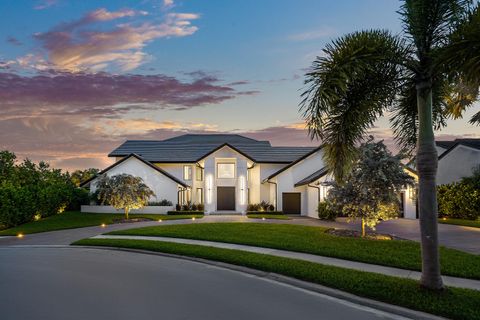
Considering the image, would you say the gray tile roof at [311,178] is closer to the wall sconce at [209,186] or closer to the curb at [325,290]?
the wall sconce at [209,186]

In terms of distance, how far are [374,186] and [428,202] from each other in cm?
976

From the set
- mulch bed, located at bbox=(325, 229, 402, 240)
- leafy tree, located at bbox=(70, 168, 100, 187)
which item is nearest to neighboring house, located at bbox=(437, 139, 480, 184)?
mulch bed, located at bbox=(325, 229, 402, 240)

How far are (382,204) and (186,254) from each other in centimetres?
915

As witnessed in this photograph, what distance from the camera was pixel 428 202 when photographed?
29.9 ft

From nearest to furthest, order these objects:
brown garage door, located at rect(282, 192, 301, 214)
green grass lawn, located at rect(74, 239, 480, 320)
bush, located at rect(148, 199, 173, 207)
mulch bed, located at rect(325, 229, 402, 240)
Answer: green grass lawn, located at rect(74, 239, 480, 320)
mulch bed, located at rect(325, 229, 402, 240)
bush, located at rect(148, 199, 173, 207)
brown garage door, located at rect(282, 192, 301, 214)

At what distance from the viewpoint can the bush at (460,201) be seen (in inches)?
1144

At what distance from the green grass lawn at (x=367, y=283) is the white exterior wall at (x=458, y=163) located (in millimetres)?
26678

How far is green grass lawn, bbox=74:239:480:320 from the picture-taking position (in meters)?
8.16

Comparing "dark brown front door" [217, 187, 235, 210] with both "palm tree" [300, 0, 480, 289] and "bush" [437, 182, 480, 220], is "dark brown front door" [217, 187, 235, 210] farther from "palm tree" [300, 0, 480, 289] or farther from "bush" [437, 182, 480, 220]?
"palm tree" [300, 0, 480, 289]

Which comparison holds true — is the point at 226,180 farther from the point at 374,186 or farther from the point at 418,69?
the point at 418,69

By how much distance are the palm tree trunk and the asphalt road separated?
5.82ft

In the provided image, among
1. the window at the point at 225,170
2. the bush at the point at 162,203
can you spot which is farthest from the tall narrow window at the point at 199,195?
the bush at the point at 162,203

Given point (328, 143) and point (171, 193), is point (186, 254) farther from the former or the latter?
point (171, 193)

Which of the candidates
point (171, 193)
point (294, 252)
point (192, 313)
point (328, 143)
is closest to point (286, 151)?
point (171, 193)
